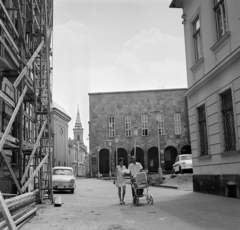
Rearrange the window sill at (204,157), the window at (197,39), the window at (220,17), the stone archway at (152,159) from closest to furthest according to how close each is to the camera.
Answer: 1. the window at (220,17)
2. the window sill at (204,157)
3. the window at (197,39)
4. the stone archway at (152,159)

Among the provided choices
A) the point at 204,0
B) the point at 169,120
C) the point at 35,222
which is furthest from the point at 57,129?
the point at 35,222

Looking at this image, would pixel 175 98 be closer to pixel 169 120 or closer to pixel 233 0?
pixel 169 120

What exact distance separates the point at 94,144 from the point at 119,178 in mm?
39324

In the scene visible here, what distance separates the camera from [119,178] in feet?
40.1

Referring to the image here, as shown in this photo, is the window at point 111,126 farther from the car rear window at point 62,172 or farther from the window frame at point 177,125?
the car rear window at point 62,172

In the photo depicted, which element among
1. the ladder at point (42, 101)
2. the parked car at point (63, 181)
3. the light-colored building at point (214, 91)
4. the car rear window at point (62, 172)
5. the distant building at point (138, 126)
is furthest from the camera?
the distant building at point (138, 126)

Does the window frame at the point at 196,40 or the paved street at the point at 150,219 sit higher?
the window frame at the point at 196,40

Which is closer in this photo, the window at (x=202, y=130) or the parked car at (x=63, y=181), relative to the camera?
the window at (x=202, y=130)

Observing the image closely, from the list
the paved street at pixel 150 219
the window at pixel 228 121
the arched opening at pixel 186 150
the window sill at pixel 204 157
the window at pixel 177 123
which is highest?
the window at pixel 177 123

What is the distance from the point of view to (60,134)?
203 feet

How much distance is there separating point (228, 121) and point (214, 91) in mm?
1504

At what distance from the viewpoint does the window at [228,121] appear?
39.6ft

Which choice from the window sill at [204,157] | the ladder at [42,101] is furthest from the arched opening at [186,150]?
the ladder at [42,101]

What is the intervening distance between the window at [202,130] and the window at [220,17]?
132 inches
